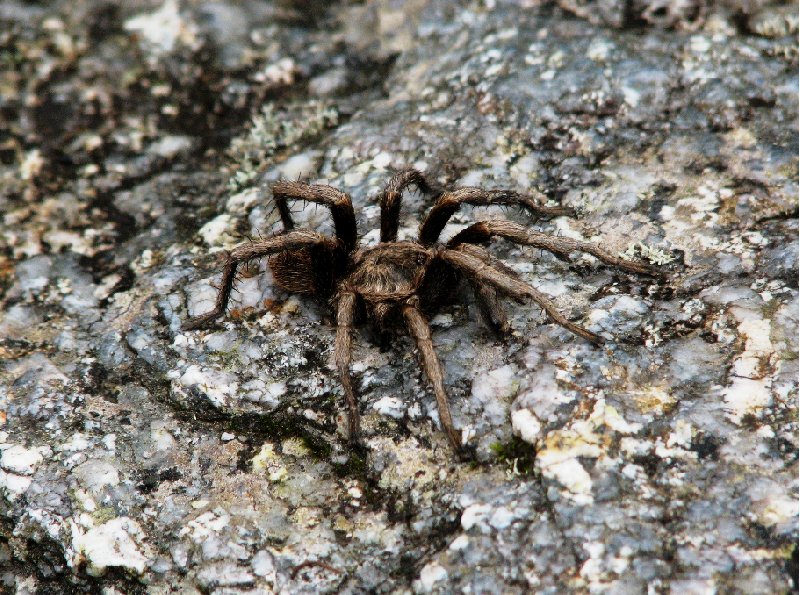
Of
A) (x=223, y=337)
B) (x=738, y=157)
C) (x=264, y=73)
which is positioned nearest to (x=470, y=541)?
(x=223, y=337)

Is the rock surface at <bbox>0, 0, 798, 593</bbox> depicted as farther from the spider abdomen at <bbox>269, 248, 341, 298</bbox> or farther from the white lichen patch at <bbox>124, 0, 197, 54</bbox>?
the spider abdomen at <bbox>269, 248, 341, 298</bbox>

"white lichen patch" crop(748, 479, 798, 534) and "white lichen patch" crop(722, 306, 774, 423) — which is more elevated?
"white lichen patch" crop(722, 306, 774, 423)

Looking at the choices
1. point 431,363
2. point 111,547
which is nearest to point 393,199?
point 431,363

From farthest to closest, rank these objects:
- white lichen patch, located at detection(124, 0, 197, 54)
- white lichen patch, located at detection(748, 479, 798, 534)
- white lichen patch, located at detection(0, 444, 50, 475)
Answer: white lichen patch, located at detection(124, 0, 197, 54), white lichen patch, located at detection(0, 444, 50, 475), white lichen patch, located at detection(748, 479, 798, 534)

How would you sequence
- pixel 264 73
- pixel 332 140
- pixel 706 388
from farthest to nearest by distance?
pixel 264 73 < pixel 332 140 < pixel 706 388

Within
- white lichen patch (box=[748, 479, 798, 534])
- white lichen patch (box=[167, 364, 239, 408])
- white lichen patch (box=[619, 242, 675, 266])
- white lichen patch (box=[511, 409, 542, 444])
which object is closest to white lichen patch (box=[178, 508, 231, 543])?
white lichen patch (box=[167, 364, 239, 408])

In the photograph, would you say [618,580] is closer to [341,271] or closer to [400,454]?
[400,454]

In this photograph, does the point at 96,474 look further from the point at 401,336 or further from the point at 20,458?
the point at 401,336
